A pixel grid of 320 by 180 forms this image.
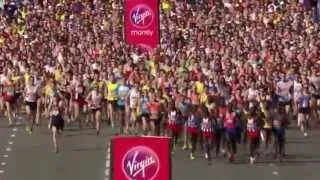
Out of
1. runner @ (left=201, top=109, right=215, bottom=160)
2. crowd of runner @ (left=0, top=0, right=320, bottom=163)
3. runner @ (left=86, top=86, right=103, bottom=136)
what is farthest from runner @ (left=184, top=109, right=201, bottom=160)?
runner @ (left=86, top=86, right=103, bottom=136)

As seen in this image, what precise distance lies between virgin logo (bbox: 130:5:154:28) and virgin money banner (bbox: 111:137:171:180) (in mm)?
17478

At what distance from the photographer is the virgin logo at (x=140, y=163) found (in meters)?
19.9

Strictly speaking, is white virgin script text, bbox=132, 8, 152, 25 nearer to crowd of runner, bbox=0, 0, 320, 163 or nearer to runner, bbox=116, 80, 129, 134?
crowd of runner, bbox=0, 0, 320, 163

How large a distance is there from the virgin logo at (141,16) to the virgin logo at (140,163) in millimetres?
17504

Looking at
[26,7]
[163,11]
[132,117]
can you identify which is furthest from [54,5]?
[132,117]

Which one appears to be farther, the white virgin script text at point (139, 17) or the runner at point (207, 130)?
the white virgin script text at point (139, 17)

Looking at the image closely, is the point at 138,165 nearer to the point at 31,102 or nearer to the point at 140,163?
the point at 140,163

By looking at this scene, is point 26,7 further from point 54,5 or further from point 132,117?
point 132,117

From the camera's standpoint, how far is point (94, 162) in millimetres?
33062

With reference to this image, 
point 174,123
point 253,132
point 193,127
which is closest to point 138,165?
point 253,132

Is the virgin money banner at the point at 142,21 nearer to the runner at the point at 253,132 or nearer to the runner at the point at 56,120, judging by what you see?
the runner at the point at 56,120

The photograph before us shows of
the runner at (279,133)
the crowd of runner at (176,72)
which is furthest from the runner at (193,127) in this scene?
the runner at (279,133)

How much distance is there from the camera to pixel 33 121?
37.0m

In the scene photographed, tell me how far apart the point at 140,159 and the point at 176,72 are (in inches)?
710
